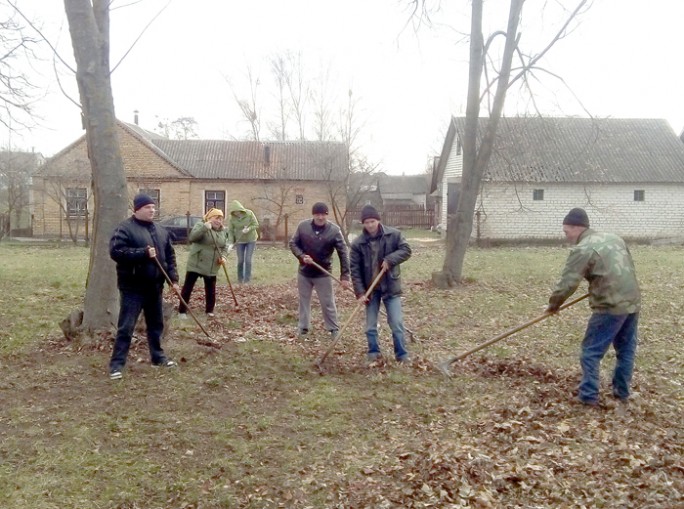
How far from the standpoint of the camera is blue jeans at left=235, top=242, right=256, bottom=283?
1270 cm

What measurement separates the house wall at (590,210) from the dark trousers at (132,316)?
2164cm

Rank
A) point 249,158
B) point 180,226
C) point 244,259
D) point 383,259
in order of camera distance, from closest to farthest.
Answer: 1. point 383,259
2. point 244,259
3. point 180,226
4. point 249,158

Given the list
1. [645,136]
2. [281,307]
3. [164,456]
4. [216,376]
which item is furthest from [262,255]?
[645,136]

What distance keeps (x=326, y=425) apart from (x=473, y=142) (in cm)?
904

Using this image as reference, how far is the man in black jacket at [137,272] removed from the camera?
6.16 m

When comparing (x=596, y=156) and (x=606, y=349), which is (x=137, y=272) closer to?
(x=606, y=349)

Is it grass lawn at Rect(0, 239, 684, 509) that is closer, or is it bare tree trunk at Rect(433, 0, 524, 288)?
grass lawn at Rect(0, 239, 684, 509)

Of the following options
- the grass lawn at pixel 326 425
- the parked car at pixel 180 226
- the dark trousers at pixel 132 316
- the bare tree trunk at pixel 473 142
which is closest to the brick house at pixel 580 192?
the parked car at pixel 180 226

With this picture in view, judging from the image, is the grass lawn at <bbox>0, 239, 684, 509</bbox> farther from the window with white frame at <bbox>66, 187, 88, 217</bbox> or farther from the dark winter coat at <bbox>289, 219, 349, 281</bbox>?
the window with white frame at <bbox>66, 187, 88, 217</bbox>

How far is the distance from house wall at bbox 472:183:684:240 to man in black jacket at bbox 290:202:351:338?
1959 centimetres

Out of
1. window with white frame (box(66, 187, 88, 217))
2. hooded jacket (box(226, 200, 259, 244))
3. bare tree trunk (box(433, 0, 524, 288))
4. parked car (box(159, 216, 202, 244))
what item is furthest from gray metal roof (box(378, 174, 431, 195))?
hooded jacket (box(226, 200, 259, 244))

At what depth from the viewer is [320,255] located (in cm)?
800

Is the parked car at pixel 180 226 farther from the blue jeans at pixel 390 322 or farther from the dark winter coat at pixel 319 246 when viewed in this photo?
the blue jeans at pixel 390 322

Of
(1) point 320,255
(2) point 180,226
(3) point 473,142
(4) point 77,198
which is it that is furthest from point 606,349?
(4) point 77,198
